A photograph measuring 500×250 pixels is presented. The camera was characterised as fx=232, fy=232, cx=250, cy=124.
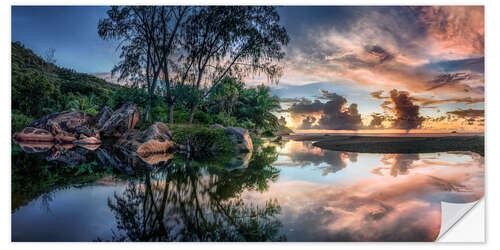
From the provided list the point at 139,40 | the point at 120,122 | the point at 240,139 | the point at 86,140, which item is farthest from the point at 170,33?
the point at 86,140

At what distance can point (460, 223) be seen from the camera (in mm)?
2980

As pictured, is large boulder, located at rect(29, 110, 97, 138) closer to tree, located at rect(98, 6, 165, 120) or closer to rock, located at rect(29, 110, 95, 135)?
rock, located at rect(29, 110, 95, 135)

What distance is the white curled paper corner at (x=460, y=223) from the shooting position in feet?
8.60

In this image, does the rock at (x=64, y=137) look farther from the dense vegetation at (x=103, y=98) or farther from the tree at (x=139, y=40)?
the tree at (x=139, y=40)

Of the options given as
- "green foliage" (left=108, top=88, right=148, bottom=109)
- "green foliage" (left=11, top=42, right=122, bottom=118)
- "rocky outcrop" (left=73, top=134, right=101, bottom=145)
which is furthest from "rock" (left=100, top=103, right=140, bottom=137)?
"green foliage" (left=11, top=42, right=122, bottom=118)

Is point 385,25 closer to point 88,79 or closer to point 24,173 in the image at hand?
point 24,173

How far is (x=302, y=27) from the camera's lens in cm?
608

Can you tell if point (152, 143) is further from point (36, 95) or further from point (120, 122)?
point (36, 95)

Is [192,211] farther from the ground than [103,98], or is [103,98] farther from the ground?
[103,98]

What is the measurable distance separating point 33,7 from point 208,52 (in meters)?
5.12

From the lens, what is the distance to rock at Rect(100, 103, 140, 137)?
987cm

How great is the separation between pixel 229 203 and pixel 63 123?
32.3 feet

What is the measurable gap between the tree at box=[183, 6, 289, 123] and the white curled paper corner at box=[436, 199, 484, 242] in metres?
5.76
